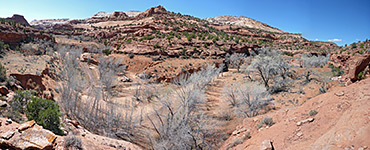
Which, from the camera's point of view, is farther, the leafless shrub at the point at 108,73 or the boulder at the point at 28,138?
the leafless shrub at the point at 108,73

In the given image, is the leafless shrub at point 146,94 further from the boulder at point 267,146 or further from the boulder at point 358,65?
the boulder at point 358,65

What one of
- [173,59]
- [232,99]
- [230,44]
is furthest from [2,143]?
[230,44]

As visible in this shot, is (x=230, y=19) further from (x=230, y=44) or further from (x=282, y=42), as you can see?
(x=230, y=44)

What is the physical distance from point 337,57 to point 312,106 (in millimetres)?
Result: 8812

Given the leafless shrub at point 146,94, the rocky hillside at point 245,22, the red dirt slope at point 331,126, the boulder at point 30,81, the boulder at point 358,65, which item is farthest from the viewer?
the rocky hillside at point 245,22

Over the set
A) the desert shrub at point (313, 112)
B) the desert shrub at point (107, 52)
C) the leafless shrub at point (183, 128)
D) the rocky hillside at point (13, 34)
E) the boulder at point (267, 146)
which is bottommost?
the leafless shrub at point (183, 128)

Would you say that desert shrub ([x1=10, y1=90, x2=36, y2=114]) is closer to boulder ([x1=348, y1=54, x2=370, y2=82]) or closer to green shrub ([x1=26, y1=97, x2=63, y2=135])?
green shrub ([x1=26, y1=97, x2=63, y2=135])

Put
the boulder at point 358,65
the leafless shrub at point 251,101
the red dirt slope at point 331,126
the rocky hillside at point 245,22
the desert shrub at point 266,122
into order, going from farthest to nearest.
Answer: the rocky hillside at point 245,22
the leafless shrub at point 251,101
the desert shrub at point 266,122
the boulder at point 358,65
the red dirt slope at point 331,126

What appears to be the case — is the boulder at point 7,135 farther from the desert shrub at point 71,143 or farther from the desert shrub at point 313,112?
the desert shrub at point 313,112

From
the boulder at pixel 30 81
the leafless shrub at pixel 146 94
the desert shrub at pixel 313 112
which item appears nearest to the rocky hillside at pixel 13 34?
the boulder at pixel 30 81

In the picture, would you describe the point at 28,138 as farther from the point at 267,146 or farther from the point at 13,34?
the point at 13,34

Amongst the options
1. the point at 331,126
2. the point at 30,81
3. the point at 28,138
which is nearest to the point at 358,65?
the point at 331,126

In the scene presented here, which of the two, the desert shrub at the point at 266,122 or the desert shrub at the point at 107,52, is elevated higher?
the desert shrub at the point at 107,52

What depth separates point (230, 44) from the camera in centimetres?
3731
